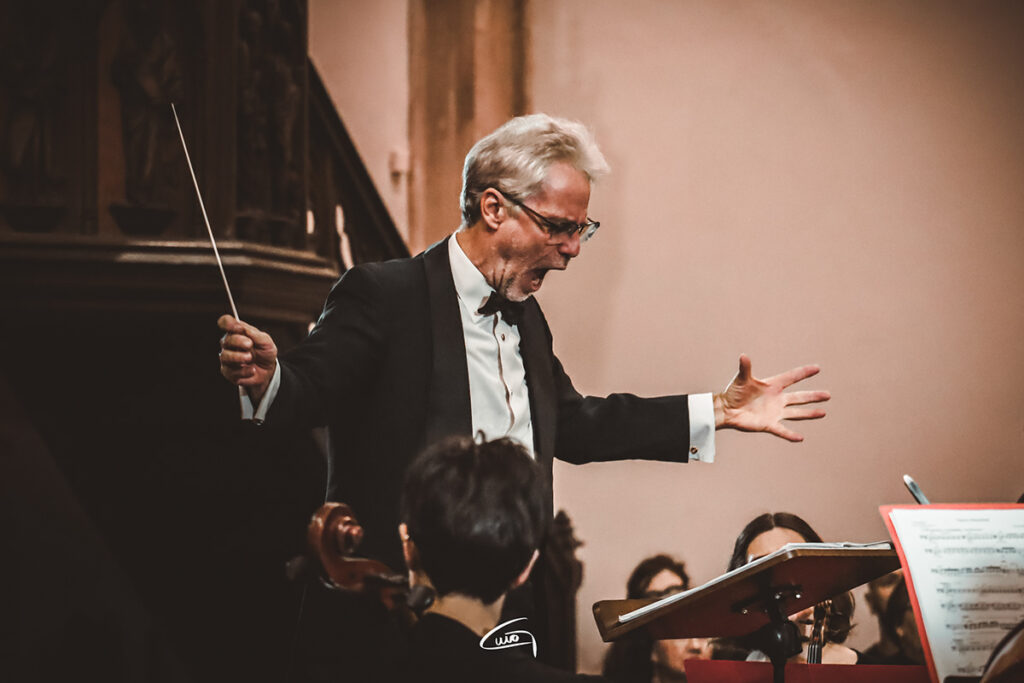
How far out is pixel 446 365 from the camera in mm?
2096

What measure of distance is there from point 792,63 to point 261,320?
3240 millimetres

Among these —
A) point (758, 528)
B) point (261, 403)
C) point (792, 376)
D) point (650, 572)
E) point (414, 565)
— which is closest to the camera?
point (414, 565)

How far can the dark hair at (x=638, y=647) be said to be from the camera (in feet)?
15.6

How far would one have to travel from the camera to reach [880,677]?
1.75 metres

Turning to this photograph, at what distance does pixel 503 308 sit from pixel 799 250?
10.9 feet

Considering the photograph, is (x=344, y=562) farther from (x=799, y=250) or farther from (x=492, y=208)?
(x=799, y=250)

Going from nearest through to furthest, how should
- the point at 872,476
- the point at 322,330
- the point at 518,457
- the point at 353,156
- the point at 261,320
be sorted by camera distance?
the point at 518,457
the point at 322,330
the point at 261,320
the point at 353,156
the point at 872,476

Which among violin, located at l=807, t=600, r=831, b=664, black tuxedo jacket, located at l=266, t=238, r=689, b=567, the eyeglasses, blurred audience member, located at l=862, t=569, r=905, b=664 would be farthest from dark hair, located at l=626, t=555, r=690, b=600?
the eyeglasses

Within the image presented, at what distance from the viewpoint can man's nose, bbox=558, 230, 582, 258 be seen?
7.42ft

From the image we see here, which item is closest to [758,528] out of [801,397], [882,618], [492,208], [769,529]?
[769,529]

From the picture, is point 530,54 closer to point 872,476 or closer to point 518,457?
point 872,476

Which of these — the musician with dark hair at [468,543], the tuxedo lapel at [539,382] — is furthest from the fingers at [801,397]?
the musician with dark hair at [468,543]

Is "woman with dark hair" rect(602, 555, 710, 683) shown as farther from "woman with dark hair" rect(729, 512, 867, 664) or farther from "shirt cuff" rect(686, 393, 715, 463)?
"shirt cuff" rect(686, 393, 715, 463)

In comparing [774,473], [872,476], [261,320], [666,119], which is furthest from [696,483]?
[261,320]
